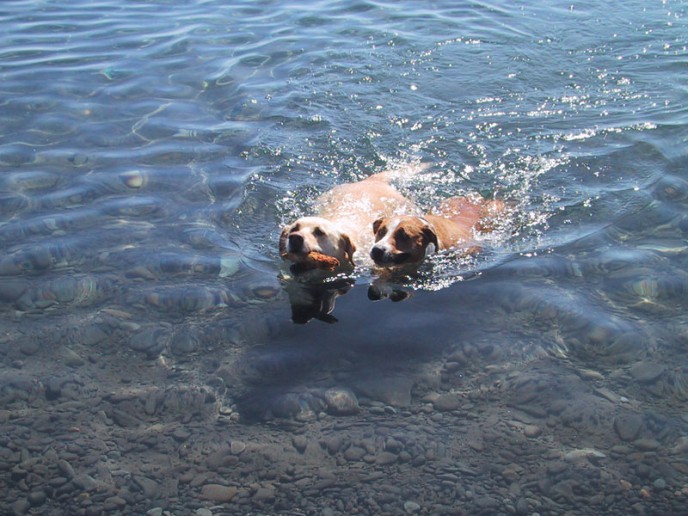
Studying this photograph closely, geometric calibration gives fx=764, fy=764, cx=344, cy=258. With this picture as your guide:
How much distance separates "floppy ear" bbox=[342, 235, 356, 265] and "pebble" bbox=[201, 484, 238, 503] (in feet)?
9.87

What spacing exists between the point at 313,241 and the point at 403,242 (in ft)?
2.78

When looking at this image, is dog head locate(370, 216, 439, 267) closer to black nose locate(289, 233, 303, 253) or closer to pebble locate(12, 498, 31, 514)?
black nose locate(289, 233, 303, 253)

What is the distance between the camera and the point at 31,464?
4699 millimetres

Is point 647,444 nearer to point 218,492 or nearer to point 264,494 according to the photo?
point 264,494

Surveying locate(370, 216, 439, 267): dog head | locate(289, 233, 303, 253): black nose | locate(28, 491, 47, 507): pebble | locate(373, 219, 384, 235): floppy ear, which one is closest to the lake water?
locate(28, 491, 47, 507): pebble

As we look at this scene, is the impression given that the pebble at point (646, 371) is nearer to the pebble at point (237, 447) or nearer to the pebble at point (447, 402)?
the pebble at point (447, 402)

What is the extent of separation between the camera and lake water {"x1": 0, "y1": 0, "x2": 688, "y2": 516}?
4695 millimetres

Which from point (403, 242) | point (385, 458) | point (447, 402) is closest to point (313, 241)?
point (403, 242)

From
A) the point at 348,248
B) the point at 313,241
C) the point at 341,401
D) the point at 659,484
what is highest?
the point at 313,241

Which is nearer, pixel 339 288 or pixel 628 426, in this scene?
pixel 628 426

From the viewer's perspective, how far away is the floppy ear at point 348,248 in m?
7.11

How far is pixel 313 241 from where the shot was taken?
679cm

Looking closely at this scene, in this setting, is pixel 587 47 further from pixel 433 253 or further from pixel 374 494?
pixel 374 494

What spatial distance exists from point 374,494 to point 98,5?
13172mm
